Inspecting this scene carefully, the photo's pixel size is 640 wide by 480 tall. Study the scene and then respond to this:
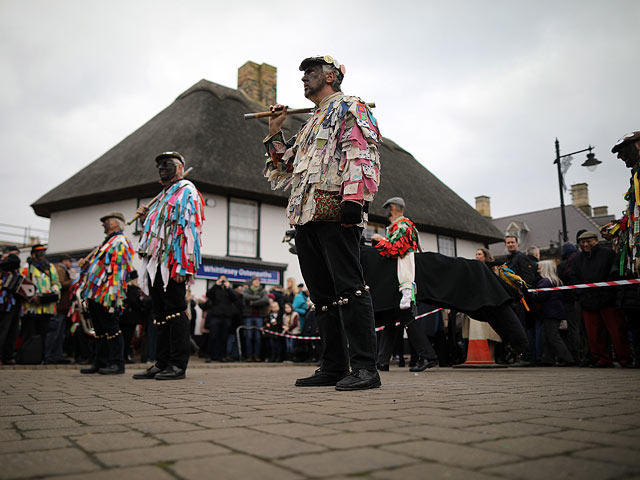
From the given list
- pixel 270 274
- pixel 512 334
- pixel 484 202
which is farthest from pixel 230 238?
pixel 484 202

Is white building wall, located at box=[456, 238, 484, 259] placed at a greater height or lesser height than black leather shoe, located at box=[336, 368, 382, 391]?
greater

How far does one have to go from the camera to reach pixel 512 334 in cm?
661

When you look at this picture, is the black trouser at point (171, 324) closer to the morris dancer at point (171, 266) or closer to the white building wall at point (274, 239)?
the morris dancer at point (171, 266)

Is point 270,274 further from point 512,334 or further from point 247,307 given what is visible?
point 512,334

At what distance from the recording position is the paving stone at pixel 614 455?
1527 mm

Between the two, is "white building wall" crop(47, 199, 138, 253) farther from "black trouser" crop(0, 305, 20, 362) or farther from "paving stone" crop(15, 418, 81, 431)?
"paving stone" crop(15, 418, 81, 431)

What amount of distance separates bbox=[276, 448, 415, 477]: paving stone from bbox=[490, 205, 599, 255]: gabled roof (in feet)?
123

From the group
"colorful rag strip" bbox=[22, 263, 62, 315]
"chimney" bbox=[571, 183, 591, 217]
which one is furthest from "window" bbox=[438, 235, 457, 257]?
"chimney" bbox=[571, 183, 591, 217]

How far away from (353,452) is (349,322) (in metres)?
2.04

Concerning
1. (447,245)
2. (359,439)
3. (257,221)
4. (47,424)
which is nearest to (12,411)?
(47,424)

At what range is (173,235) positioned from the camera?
523cm

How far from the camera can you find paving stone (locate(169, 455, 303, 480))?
1.40 m

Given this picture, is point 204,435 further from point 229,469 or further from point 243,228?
point 243,228

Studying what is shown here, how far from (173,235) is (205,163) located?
41.7ft
